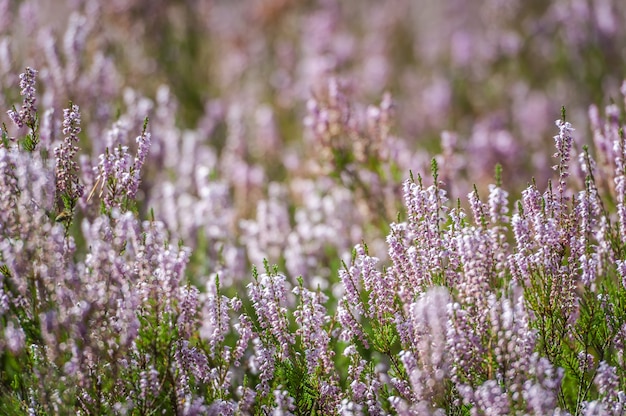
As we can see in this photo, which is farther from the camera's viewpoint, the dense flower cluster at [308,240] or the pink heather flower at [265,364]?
the pink heather flower at [265,364]

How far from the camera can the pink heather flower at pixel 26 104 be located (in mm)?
2842

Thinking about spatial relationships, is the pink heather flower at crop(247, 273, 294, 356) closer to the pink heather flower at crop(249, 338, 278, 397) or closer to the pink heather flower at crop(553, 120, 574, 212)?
the pink heather flower at crop(249, 338, 278, 397)

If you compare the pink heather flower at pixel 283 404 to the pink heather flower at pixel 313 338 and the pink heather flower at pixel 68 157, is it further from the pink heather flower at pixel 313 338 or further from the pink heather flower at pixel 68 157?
the pink heather flower at pixel 68 157

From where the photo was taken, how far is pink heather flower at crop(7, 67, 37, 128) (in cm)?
284

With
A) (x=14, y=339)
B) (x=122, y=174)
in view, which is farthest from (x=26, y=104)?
(x=14, y=339)

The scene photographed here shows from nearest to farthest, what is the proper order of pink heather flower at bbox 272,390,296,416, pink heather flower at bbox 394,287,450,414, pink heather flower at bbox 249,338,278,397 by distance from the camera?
pink heather flower at bbox 394,287,450,414 < pink heather flower at bbox 272,390,296,416 < pink heather flower at bbox 249,338,278,397

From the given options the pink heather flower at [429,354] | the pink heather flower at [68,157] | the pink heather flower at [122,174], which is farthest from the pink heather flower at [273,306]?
Answer: the pink heather flower at [68,157]

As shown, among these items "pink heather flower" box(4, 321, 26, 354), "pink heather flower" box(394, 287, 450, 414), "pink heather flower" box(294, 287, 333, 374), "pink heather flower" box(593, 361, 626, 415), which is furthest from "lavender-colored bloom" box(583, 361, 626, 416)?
"pink heather flower" box(4, 321, 26, 354)

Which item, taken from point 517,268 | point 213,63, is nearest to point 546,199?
point 517,268

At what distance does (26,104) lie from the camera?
2.85m

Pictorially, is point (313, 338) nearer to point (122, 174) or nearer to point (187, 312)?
point (187, 312)

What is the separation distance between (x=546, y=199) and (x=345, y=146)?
245 centimetres

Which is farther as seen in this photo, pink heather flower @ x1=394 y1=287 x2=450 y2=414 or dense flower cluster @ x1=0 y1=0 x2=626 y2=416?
dense flower cluster @ x1=0 y1=0 x2=626 y2=416

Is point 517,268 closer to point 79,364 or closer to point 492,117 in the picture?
point 79,364
